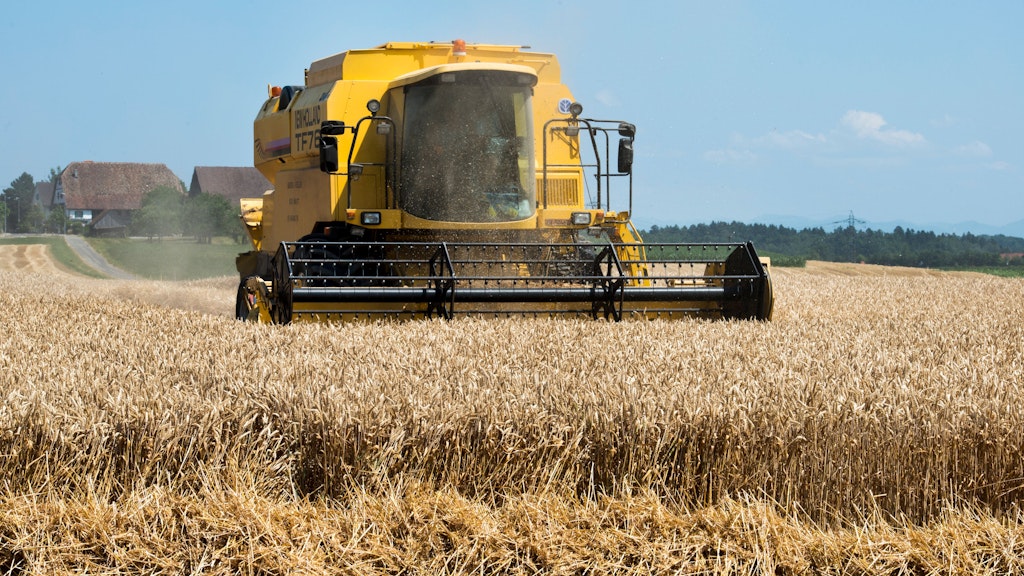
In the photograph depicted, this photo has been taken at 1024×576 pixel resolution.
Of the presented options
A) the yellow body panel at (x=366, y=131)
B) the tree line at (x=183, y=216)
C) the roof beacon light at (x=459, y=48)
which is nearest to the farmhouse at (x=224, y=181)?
the tree line at (x=183, y=216)

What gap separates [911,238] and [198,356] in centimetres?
5159

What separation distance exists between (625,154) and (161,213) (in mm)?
49272

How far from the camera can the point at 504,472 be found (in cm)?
407

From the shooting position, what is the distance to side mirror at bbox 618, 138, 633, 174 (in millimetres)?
9656

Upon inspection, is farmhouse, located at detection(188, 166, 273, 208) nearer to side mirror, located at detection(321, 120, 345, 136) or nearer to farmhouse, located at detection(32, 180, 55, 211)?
farmhouse, located at detection(32, 180, 55, 211)

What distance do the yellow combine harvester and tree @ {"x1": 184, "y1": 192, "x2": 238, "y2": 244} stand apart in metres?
41.8

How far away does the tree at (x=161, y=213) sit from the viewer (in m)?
55.4

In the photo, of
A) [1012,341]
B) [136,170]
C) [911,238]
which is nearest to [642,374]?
[1012,341]

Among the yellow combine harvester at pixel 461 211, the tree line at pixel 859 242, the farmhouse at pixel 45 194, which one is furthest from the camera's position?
the farmhouse at pixel 45 194

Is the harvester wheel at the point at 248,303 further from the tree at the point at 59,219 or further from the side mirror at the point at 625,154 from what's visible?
the tree at the point at 59,219

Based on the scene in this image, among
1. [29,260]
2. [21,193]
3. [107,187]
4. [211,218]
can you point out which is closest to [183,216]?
[211,218]

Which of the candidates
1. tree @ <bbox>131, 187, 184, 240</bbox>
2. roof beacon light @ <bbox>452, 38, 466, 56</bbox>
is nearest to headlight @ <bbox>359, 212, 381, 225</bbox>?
roof beacon light @ <bbox>452, 38, 466, 56</bbox>

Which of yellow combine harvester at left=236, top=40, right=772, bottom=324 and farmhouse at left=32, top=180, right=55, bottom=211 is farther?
farmhouse at left=32, top=180, right=55, bottom=211

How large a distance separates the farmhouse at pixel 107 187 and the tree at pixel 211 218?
24.8m
